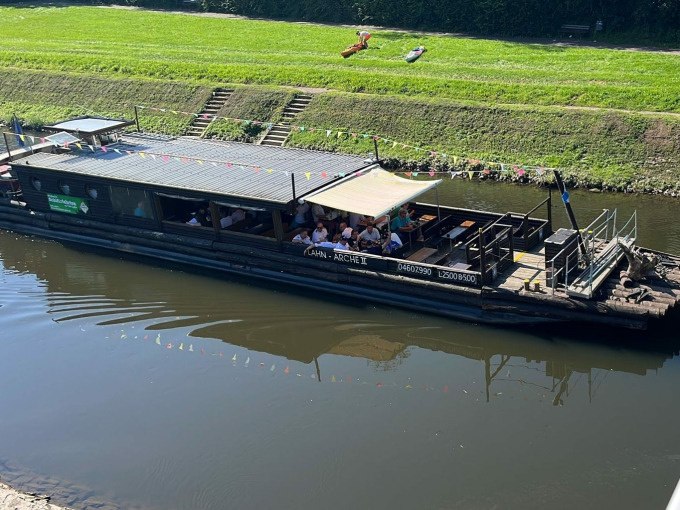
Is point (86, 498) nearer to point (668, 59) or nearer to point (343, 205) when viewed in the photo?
point (343, 205)

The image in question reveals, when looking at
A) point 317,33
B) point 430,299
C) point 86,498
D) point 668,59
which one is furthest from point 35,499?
point 317,33

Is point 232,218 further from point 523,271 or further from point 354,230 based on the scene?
point 523,271

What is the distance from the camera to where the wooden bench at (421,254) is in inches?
830

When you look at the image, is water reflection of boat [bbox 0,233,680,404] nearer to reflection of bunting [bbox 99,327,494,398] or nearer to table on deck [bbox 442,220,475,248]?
reflection of bunting [bbox 99,327,494,398]

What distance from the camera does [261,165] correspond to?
77.9 feet

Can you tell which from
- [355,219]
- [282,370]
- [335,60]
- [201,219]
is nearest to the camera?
[282,370]

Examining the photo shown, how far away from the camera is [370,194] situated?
21.4 m

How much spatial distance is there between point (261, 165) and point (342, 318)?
18.7 ft

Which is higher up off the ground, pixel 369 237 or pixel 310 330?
pixel 369 237

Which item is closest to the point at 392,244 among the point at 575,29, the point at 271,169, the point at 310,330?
the point at 310,330

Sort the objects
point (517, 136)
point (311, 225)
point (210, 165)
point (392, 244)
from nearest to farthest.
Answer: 1. point (392, 244)
2. point (311, 225)
3. point (210, 165)
4. point (517, 136)

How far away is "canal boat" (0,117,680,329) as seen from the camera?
18.8m

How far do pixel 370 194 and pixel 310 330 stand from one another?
3.86m

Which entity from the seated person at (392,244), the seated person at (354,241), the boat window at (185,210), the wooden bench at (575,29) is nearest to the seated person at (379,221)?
the seated person at (392,244)
